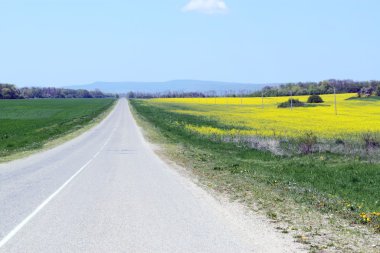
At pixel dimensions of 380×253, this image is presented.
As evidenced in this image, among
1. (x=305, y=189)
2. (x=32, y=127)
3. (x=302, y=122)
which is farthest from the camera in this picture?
(x=32, y=127)

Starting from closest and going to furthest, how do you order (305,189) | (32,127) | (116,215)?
(116,215) < (305,189) < (32,127)

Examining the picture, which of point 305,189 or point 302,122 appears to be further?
point 302,122

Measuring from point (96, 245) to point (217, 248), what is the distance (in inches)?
74.9

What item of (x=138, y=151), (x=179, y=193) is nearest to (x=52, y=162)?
(x=138, y=151)

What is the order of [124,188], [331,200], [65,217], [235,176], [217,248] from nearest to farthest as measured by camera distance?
[217,248] → [65,217] → [331,200] → [124,188] → [235,176]

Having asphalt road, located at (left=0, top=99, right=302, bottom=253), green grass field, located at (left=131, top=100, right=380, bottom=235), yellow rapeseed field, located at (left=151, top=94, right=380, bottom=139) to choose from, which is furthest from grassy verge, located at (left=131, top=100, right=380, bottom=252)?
yellow rapeseed field, located at (left=151, top=94, right=380, bottom=139)

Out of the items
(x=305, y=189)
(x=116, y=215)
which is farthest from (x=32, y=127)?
Result: (x=116, y=215)

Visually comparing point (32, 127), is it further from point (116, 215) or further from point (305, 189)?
point (116, 215)

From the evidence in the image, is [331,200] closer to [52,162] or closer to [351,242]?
[351,242]

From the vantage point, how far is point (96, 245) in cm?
825

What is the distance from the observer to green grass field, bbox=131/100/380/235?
→ 12773mm

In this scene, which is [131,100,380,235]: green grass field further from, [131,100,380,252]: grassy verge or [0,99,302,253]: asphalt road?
[0,99,302,253]: asphalt road

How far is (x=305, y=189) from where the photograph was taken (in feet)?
48.4

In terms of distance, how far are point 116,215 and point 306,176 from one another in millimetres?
9687
